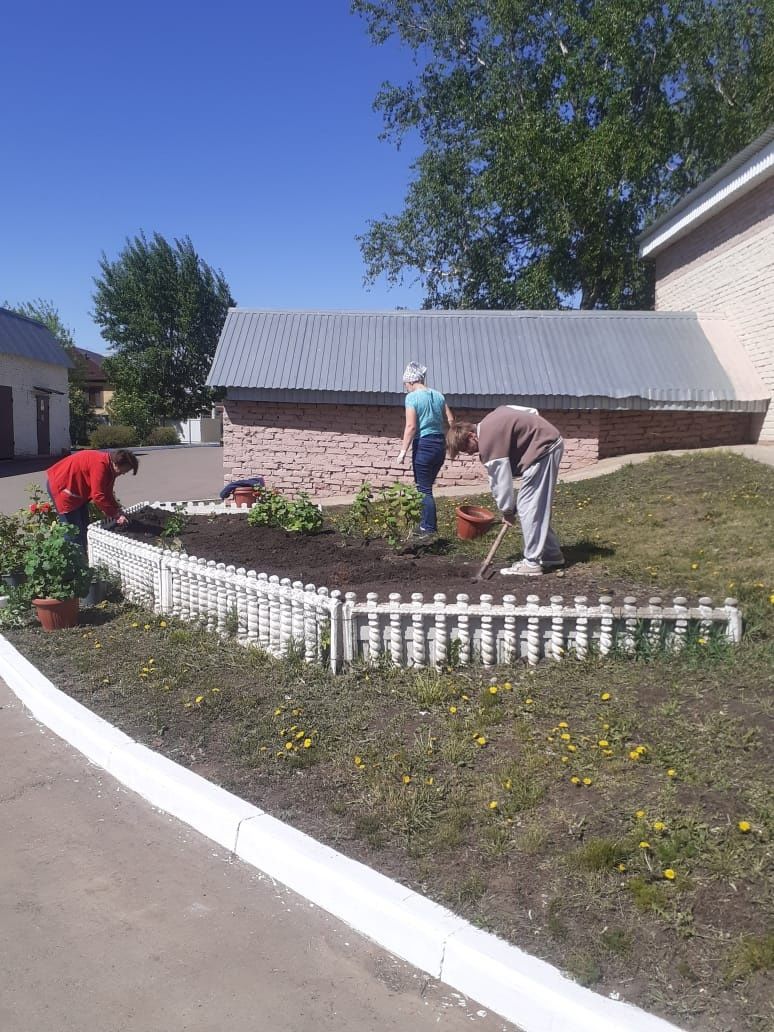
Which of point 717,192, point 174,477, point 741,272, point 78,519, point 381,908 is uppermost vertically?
point 717,192

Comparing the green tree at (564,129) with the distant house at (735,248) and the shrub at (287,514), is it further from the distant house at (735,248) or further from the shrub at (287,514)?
the shrub at (287,514)

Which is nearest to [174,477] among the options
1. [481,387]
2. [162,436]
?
[481,387]

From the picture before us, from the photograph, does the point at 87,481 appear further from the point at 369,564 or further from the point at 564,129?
the point at 564,129

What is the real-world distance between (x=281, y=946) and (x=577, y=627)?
2743mm

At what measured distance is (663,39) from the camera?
23219 millimetres

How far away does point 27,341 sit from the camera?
31.6m

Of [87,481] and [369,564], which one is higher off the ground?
[87,481]

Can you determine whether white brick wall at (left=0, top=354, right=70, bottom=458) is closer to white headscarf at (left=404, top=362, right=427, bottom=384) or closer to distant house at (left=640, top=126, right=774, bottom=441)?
distant house at (left=640, top=126, right=774, bottom=441)

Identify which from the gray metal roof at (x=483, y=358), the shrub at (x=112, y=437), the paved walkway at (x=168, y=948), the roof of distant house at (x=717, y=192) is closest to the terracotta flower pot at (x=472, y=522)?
the paved walkway at (x=168, y=948)

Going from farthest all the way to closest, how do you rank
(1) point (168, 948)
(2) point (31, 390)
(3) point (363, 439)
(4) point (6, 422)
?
(2) point (31, 390) → (4) point (6, 422) → (3) point (363, 439) → (1) point (168, 948)

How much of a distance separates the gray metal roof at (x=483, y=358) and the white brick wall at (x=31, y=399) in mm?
18018

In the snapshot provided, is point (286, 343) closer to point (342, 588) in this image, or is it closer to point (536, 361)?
point (536, 361)

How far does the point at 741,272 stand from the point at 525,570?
1087 centimetres

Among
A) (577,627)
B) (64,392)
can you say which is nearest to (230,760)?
(577,627)
